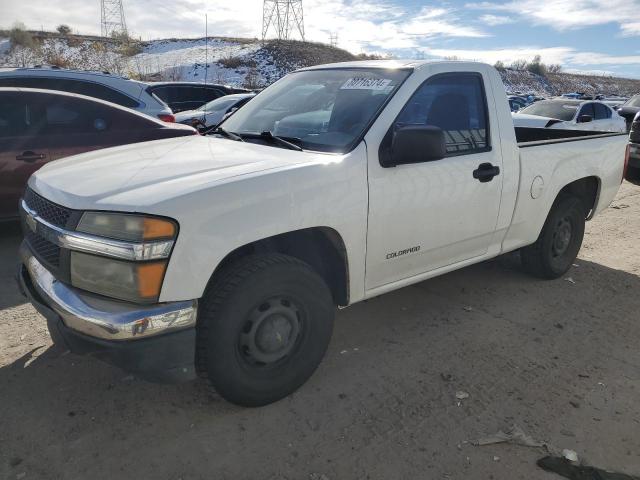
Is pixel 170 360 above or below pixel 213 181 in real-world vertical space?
below

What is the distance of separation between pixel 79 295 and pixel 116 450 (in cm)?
77

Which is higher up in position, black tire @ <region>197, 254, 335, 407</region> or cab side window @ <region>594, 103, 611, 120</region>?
cab side window @ <region>594, 103, 611, 120</region>

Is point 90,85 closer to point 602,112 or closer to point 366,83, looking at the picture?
point 366,83

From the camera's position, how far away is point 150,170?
2.60m

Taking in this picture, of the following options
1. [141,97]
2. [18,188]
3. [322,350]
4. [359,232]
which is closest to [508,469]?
[322,350]

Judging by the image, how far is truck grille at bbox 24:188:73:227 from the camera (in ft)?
7.84

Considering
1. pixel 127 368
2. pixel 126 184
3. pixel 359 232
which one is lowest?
pixel 127 368

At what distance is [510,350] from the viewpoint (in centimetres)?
349

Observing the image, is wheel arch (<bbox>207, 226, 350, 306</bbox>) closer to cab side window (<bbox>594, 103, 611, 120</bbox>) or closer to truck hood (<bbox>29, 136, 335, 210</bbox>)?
truck hood (<bbox>29, 136, 335, 210</bbox>)

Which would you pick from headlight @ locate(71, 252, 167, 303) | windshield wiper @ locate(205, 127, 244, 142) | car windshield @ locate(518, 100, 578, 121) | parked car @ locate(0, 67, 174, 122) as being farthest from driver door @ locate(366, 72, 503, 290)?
car windshield @ locate(518, 100, 578, 121)

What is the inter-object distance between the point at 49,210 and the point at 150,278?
76 centimetres

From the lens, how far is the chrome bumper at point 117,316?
219 cm

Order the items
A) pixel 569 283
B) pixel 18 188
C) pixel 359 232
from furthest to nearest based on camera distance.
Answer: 1. pixel 18 188
2. pixel 569 283
3. pixel 359 232

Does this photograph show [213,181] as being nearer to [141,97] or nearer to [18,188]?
[18,188]
